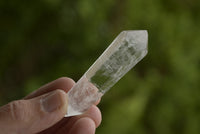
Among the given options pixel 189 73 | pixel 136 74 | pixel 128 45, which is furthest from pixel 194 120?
pixel 128 45

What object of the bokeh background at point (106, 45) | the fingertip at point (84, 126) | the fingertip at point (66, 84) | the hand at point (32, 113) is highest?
the hand at point (32, 113)

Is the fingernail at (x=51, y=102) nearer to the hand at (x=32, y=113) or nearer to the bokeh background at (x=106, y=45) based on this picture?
the hand at (x=32, y=113)

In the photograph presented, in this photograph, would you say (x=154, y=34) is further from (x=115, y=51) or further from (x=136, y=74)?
(x=115, y=51)

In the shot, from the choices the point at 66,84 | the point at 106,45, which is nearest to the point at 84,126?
the point at 66,84

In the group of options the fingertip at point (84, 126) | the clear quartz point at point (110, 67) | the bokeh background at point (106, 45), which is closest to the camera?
the clear quartz point at point (110, 67)

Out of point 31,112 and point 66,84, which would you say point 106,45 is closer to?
point 66,84

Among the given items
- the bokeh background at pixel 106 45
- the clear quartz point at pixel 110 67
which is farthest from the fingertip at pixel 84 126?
the bokeh background at pixel 106 45

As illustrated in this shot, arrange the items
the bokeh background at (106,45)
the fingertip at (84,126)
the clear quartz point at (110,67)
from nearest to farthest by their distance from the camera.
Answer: the clear quartz point at (110,67), the fingertip at (84,126), the bokeh background at (106,45)

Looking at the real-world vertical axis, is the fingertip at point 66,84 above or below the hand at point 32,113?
Result: below

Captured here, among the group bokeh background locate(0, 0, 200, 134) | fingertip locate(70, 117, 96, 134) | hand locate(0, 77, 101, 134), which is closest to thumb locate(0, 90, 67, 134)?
hand locate(0, 77, 101, 134)
